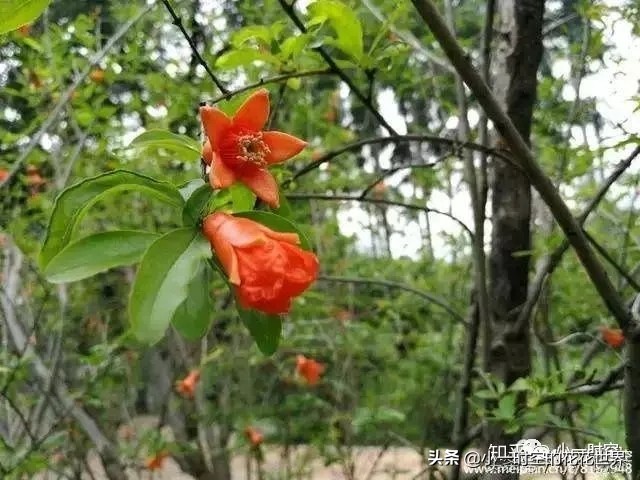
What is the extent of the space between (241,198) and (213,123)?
2.6 inches

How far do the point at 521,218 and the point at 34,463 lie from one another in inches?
44.1

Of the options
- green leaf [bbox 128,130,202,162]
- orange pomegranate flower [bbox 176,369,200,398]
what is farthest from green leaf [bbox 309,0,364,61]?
orange pomegranate flower [bbox 176,369,200,398]

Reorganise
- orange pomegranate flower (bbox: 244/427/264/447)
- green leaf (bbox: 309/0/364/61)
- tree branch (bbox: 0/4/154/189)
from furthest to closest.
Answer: orange pomegranate flower (bbox: 244/427/264/447)
tree branch (bbox: 0/4/154/189)
green leaf (bbox: 309/0/364/61)

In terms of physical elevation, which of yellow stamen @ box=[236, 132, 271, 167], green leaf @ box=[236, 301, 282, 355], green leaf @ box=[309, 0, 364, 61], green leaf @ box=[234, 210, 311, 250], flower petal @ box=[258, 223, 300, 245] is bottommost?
green leaf @ box=[236, 301, 282, 355]

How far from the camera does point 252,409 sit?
3010mm

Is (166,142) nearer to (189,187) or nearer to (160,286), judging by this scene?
(189,187)

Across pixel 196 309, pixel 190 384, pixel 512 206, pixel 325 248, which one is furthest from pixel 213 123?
pixel 325 248

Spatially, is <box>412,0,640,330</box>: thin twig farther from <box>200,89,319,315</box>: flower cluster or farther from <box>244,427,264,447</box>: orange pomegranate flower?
<box>244,427,264,447</box>: orange pomegranate flower

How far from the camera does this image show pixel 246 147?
55 centimetres

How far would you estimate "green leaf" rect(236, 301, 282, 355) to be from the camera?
1.86 feet

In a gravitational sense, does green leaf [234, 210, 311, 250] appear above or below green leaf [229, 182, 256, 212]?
below

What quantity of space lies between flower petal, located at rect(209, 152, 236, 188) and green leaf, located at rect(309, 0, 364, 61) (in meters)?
0.29

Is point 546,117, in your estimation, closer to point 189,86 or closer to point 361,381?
point 189,86

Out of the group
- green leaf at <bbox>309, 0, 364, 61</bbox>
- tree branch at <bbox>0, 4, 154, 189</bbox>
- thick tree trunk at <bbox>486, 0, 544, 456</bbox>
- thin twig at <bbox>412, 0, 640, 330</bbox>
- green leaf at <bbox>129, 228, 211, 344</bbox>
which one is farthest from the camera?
tree branch at <bbox>0, 4, 154, 189</bbox>
